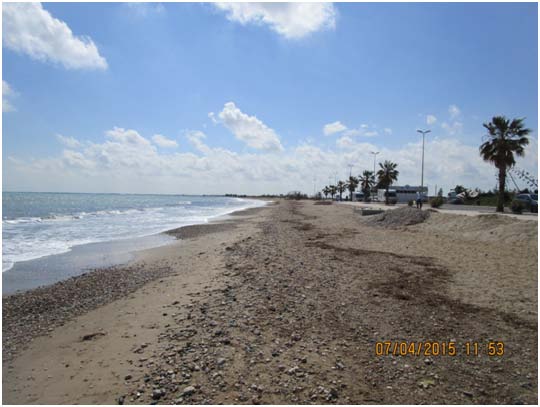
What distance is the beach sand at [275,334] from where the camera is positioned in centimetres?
436

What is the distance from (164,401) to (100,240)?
18.5 meters

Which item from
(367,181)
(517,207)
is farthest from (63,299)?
(367,181)

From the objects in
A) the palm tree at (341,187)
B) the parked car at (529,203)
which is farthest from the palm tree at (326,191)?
the parked car at (529,203)

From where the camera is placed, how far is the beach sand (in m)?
4.36

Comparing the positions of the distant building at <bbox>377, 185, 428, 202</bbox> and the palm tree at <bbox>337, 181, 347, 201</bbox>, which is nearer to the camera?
the distant building at <bbox>377, 185, 428, 202</bbox>

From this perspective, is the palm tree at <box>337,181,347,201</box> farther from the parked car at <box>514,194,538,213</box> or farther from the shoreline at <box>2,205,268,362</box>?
the shoreline at <box>2,205,268,362</box>

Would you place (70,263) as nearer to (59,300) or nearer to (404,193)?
(59,300)

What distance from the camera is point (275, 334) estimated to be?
5715 millimetres

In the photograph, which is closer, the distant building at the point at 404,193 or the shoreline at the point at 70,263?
the shoreline at the point at 70,263

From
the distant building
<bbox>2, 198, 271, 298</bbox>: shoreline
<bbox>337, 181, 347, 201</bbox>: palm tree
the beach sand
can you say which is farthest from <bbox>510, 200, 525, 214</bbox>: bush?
<bbox>337, 181, 347, 201</bbox>: palm tree

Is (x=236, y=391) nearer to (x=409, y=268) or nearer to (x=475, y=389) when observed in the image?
(x=475, y=389)

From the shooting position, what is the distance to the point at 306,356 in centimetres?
500

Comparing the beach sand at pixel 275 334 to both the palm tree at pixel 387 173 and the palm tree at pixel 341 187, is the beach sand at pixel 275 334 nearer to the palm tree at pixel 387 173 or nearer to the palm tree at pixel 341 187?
the palm tree at pixel 387 173

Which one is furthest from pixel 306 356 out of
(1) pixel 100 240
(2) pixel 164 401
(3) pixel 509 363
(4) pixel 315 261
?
(1) pixel 100 240
